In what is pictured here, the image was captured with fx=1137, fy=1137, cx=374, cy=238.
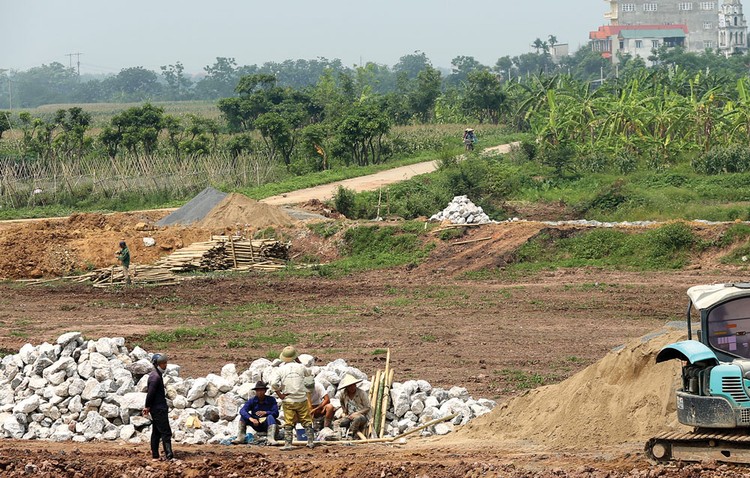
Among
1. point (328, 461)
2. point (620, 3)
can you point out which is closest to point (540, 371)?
point (328, 461)

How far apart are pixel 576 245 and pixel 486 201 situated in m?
6.46

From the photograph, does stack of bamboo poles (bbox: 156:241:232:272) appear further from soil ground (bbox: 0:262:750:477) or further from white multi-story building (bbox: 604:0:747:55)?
white multi-story building (bbox: 604:0:747:55)

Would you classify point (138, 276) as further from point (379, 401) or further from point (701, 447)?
point (701, 447)

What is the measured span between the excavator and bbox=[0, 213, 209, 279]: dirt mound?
21655mm

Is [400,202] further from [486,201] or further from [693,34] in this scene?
[693,34]

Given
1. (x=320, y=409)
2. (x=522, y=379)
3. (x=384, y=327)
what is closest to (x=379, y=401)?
(x=320, y=409)

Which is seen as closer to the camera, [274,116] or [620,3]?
[274,116]

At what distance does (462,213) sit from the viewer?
3189 cm

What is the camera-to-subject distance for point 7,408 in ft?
52.5

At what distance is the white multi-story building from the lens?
180750mm

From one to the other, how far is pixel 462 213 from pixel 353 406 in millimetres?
17530

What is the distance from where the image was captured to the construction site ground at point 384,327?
1303cm

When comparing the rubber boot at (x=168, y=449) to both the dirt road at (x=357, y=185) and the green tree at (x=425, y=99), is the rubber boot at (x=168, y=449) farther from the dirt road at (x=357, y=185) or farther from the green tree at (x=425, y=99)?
the green tree at (x=425, y=99)

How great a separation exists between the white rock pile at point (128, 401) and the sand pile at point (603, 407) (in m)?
0.88
